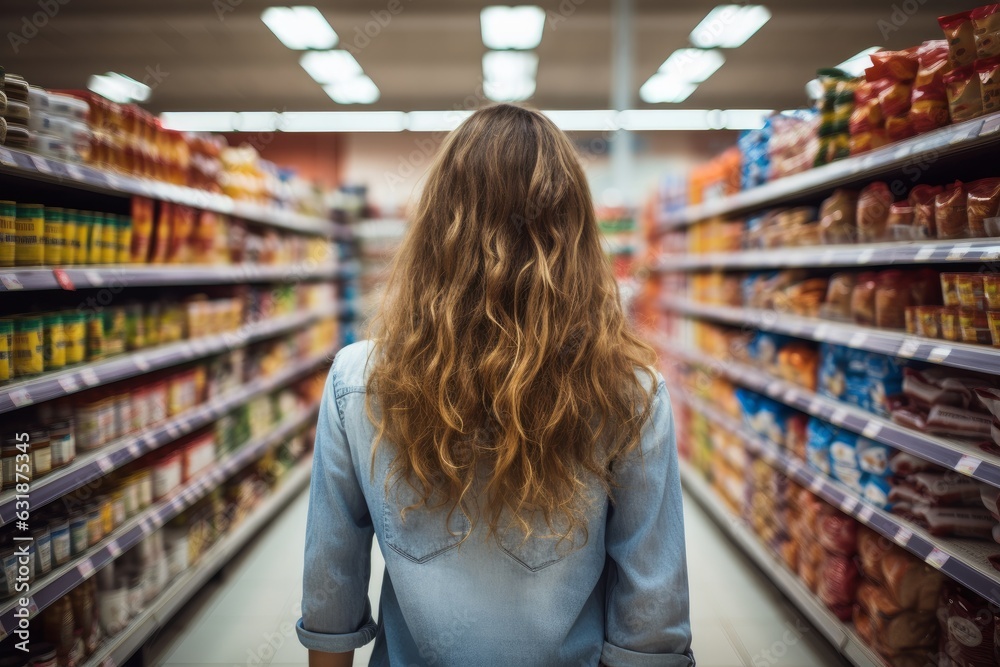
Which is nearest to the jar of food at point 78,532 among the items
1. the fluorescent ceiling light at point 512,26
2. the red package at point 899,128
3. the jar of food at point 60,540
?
the jar of food at point 60,540

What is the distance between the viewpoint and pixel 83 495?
2158 millimetres

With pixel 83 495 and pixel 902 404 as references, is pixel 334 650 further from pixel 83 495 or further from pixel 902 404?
pixel 902 404

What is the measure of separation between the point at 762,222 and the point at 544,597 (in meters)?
2.82

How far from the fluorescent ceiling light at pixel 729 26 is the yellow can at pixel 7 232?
5323mm

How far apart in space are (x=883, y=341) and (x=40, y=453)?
2819mm

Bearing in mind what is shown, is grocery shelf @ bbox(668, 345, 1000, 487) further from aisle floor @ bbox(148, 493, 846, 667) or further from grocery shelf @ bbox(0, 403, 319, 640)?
grocery shelf @ bbox(0, 403, 319, 640)

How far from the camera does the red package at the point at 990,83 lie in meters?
1.54

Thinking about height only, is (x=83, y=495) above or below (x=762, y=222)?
below

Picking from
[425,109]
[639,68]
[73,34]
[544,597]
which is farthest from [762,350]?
[73,34]

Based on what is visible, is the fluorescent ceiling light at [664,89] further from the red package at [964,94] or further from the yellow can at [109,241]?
the yellow can at [109,241]

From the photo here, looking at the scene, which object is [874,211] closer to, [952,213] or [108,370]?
[952,213]

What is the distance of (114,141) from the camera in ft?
7.30

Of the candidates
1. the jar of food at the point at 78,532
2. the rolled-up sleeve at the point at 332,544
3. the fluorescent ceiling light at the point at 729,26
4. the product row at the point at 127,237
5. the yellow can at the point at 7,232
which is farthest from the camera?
the fluorescent ceiling light at the point at 729,26

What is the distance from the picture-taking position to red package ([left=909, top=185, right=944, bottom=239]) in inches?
73.7
